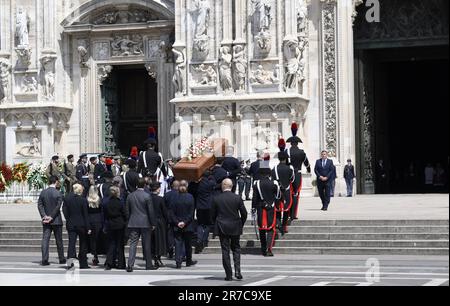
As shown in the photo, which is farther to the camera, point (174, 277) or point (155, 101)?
point (155, 101)

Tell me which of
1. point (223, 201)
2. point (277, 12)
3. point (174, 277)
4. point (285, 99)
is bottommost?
point (174, 277)

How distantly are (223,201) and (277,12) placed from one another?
55.8 ft

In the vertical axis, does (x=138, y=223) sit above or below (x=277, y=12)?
below

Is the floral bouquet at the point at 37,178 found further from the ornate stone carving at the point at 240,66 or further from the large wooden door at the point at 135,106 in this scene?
the ornate stone carving at the point at 240,66

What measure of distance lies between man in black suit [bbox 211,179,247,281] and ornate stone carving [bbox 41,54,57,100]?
64.4ft

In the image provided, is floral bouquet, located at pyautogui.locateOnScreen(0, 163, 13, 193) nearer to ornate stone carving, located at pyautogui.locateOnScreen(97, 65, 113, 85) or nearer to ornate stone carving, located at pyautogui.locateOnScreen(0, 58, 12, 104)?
ornate stone carving, located at pyautogui.locateOnScreen(0, 58, 12, 104)

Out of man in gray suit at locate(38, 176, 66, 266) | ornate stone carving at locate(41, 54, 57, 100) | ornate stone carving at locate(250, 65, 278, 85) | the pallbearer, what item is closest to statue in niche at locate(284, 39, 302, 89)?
ornate stone carving at locate(250, 65, 278, 85)

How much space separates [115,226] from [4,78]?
1788cm

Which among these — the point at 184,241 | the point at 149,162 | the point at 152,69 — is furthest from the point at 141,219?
the point at 152,69

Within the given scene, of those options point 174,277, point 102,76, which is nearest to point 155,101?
point 102,76

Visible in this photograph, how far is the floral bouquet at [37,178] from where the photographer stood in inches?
1416

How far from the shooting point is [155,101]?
4056 cm

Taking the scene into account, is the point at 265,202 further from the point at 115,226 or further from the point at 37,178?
the point at 37,178
